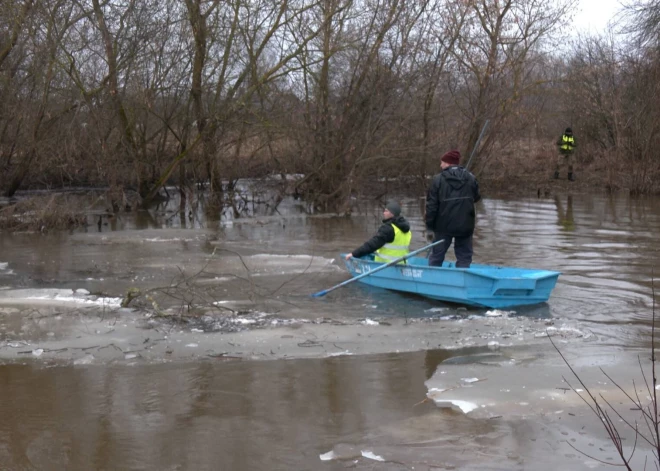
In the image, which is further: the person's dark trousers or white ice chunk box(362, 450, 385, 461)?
the person's dark trousers

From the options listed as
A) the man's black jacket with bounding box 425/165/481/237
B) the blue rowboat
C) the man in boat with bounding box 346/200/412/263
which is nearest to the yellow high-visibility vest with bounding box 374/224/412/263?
the man in boat with bounding box 346/200/412/263

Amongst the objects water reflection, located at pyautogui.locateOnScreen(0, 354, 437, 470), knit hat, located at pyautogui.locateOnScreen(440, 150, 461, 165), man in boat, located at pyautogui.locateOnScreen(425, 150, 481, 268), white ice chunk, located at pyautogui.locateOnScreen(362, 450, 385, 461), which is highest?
knit hat, located at pyautogui.locateOnScreen(440, 150, 461, 165)

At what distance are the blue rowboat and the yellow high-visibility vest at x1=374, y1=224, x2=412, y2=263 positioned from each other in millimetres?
386

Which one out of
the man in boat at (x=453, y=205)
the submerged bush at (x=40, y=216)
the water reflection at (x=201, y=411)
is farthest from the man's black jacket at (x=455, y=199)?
the submerged bush at (x=40, y=216)

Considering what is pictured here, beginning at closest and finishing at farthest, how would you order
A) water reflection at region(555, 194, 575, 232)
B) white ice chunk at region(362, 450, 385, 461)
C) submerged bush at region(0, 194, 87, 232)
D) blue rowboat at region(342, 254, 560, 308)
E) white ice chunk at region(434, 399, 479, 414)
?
1. white ice chunk at region(362, 450, 385, 461)
2. white ice chunk at region(434, 399, 479, 414)
3. blue rowboat at region(342, 254, 560, 308)
4. submerged bush at region(0, 194, 87, 232)
5. water reflection at region(555, 194, 575, 232)

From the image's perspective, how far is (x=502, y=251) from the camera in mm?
12789

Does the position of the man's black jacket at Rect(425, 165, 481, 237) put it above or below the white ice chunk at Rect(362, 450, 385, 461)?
above

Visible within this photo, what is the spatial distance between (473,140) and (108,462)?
19.6m

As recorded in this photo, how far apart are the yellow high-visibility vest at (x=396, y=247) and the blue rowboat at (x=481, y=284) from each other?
15.2 inches

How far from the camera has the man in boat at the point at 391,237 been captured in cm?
916

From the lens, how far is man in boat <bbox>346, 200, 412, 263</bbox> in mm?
9156

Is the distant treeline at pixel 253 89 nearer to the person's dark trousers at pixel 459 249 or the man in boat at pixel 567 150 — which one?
the man in boat at pixel 567 150

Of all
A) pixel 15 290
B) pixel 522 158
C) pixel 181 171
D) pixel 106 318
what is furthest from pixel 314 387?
pixel 522 158

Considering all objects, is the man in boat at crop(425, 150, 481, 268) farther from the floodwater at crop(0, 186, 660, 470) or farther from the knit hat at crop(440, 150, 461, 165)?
the floodwater at crop(0, 186, 660, 470)
